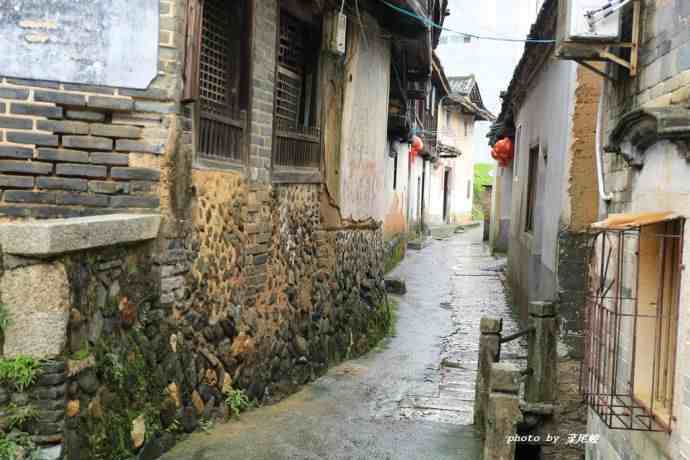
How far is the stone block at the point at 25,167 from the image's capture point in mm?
5430

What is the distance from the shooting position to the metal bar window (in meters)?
6.54

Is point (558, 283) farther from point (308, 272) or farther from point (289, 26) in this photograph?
point (289, 26)

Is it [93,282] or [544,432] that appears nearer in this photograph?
[93,282]

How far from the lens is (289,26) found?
8.65 m

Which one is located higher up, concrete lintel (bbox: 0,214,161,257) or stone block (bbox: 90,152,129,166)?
Result: stone block (bbox: 90,152,129,166)

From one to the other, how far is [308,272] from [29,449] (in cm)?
512

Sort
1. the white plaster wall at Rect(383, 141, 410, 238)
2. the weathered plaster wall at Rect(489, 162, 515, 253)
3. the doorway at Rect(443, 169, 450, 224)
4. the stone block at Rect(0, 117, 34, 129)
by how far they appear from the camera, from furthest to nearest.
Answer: the doorway at Rect(443, 169, 450, 224) → the weathered plaster wall at Rect(489, 162, 515, 253) → the white plaster wall at Rect(383, 141, 410, 238) → the stone block at Rect(0, 117, 34, 129)

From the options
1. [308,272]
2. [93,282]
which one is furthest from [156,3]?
[308,272]

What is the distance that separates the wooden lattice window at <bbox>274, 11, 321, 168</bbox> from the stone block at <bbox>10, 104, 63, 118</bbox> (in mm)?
2937

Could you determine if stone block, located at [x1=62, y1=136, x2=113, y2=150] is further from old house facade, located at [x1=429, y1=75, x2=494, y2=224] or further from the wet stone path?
old house facade, located at [x1=429, y1=75, x2=494, y2=224]

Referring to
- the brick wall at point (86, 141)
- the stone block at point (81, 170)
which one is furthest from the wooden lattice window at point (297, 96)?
the stone block at point (81, 170)

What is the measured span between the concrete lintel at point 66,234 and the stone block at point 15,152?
80 cm

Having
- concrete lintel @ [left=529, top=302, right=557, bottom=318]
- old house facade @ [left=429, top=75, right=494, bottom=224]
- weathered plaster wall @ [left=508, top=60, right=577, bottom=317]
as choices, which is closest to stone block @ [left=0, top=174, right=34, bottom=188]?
concrete lintel @ [left=529, top=302, right=557, bottom=318]

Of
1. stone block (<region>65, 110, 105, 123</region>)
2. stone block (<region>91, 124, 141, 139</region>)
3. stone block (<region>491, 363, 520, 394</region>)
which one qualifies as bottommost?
stone block (<region>491, 363, 520, 394</region>)
